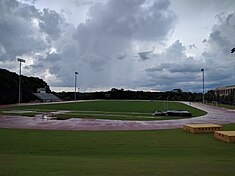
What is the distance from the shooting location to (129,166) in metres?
7.15

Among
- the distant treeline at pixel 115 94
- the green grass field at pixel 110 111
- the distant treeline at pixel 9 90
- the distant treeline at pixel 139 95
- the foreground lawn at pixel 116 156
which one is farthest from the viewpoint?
the distant treeline at pixel 139 95

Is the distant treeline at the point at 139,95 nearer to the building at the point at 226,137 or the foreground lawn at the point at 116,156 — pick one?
the building at the point at 226,137

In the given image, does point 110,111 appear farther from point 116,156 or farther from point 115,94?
point 115,94

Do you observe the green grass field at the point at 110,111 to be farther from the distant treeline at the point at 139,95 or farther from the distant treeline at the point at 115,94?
the distant treeline at the point at 139,95

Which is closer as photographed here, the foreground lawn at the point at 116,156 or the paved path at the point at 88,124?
the foreground lawn at the point at 116,156

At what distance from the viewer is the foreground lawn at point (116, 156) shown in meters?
6.46

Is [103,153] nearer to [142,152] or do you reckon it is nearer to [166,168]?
[142,152]

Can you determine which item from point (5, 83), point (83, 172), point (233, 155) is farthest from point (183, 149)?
point (5, 83)

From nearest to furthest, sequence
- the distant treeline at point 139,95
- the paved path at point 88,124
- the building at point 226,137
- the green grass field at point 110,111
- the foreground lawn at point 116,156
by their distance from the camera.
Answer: the foreground lawn at point 116,156, the building at point 226,137, the paved path at point 88,124, the green grass field at point 110,111, the distant treeline at point 139,95

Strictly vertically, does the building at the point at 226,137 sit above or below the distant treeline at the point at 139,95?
below

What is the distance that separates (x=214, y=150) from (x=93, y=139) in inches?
222

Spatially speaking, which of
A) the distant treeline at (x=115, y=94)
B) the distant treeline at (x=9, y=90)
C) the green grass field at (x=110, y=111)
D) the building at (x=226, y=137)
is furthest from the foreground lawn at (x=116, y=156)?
the distant treeline at (x=115, y=94)

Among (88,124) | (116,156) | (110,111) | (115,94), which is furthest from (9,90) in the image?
(116,156)

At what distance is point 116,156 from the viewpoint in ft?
31.3
